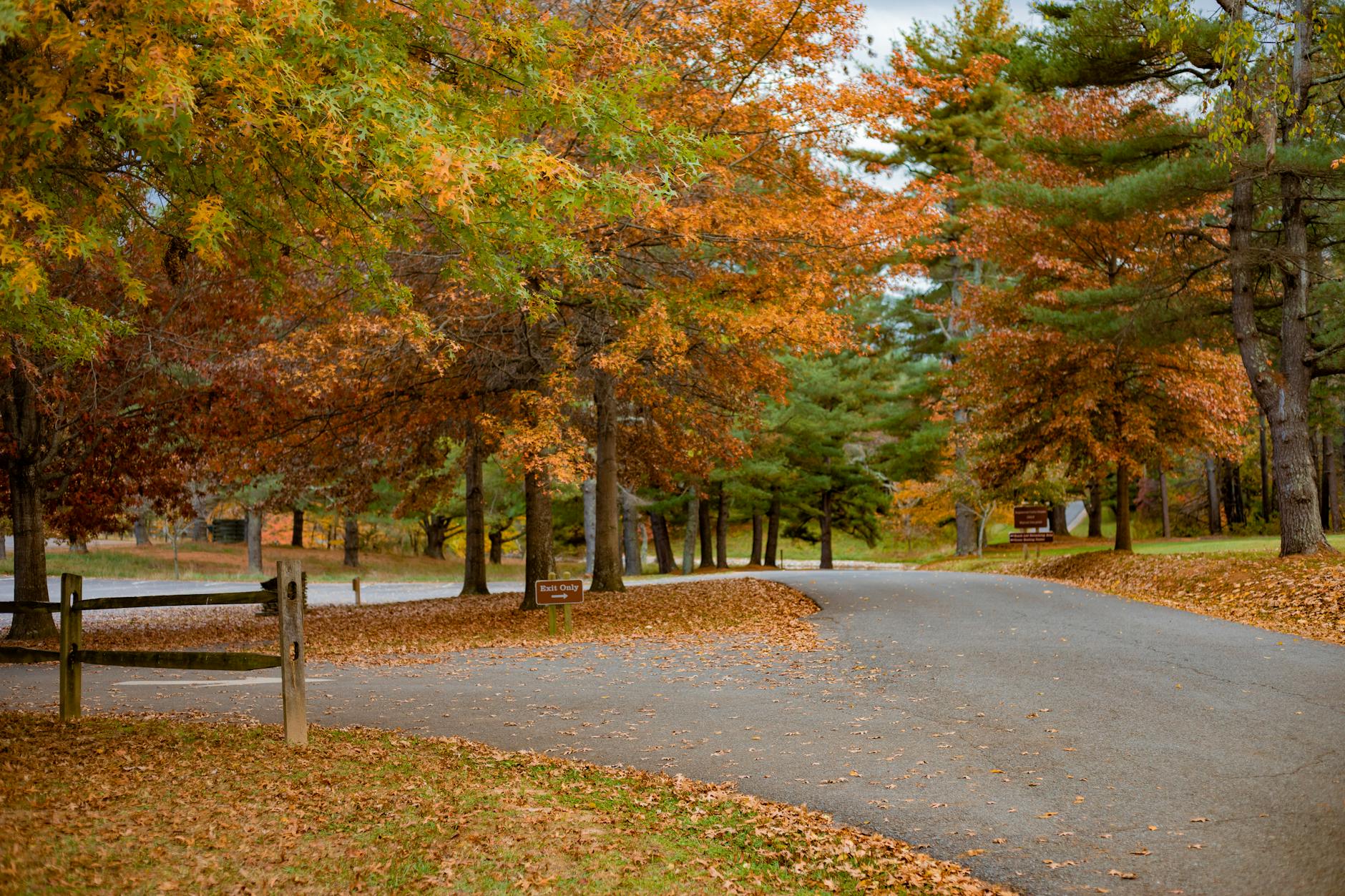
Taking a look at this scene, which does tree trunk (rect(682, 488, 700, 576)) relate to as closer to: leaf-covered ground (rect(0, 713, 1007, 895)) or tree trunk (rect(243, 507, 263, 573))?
tree trunk (rect(243, 507, 263, 573))

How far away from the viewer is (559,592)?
15.2 metres

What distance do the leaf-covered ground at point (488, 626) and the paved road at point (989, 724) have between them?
1296 millimetres

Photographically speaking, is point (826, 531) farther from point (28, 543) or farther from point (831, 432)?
point (28, 543)

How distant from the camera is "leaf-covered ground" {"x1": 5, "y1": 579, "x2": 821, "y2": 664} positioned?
15.0 m

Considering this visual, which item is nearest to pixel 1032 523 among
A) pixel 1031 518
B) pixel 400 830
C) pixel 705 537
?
pixel 1031 518

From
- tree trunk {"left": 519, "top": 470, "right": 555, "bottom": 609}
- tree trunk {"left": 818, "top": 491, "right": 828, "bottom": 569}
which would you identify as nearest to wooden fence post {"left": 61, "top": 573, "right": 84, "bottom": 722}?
tree trunk {"left": 519, "top": 470, "right": 555, "bottom": 609}

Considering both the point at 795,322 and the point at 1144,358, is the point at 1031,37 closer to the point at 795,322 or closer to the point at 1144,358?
the point at 1144,358

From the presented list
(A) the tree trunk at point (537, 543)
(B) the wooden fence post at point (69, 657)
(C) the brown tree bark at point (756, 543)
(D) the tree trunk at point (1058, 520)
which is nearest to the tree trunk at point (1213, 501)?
(D) the tree trunk at point (1058, 520)

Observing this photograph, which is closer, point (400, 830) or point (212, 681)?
point (400, 830)

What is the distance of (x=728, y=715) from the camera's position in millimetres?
9172

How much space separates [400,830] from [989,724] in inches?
198

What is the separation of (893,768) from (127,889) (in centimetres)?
471

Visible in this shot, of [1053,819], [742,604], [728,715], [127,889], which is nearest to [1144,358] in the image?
[742,604]

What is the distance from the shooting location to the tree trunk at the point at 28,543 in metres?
16.1
